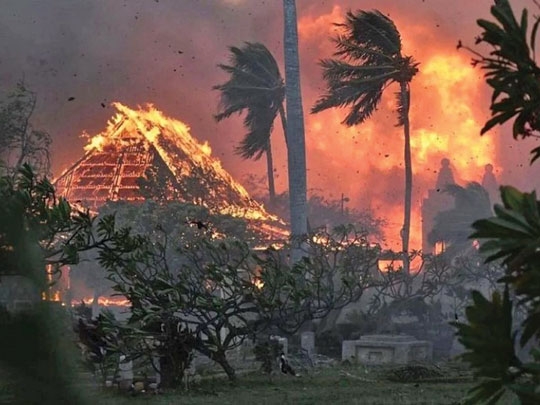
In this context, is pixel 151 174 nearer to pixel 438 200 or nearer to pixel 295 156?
pixel 295 156

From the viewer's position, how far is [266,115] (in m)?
25.6

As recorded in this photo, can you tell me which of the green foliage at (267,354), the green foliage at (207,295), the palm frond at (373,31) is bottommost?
the green foliage at (267,354)

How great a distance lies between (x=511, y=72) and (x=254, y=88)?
2376 centimetres

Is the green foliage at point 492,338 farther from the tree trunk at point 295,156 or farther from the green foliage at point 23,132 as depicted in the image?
the green foliage at point 23,132

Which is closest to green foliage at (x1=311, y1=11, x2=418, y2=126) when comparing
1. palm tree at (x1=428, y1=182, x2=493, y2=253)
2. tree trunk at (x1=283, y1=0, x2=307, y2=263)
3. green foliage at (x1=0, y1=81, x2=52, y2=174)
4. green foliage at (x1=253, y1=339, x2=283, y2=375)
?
tree trunk at (x1=283, y1=0, x2=307, y2=263)

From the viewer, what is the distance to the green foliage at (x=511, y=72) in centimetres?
159

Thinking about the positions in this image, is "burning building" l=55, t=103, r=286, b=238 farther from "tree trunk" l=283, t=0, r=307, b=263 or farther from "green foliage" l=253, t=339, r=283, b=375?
"green foliage" l=253, t=339, r=283, b=375

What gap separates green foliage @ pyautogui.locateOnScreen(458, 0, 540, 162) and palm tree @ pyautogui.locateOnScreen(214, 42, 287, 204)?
23.3 metres

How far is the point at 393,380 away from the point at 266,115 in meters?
15.4

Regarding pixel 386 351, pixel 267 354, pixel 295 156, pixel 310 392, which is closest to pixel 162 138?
pixel 295 156

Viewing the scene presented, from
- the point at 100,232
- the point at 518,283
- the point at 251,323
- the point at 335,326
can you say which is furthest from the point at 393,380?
the point at 518,283

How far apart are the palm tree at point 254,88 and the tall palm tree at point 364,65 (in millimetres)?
3243

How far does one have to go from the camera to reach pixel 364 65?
2217 centimetres

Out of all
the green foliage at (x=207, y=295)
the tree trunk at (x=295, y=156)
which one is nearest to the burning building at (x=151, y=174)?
the tree trunk at (x=295, y=156)
